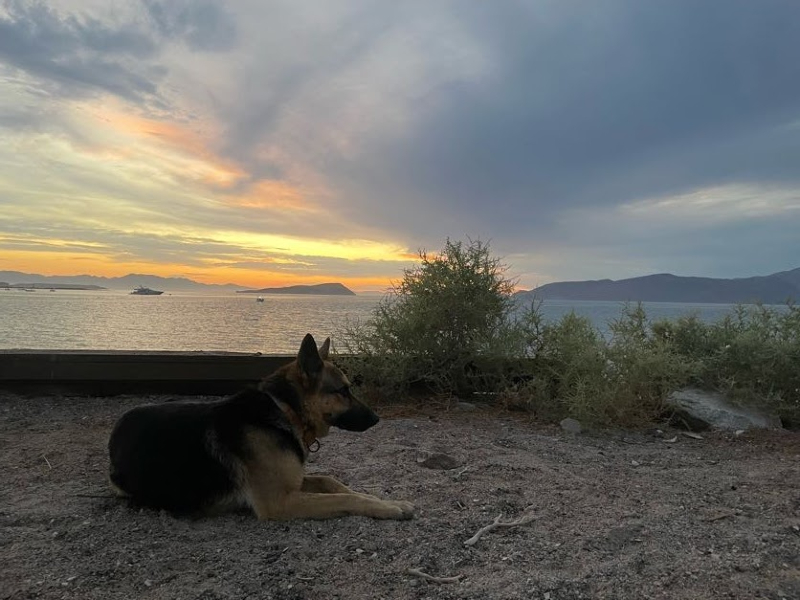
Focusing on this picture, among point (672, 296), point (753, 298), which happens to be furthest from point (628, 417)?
point (672, 296)

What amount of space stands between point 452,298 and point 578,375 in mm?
2080

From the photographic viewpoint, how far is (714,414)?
6.59 m

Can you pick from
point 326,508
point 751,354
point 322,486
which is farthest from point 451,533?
point 751,354

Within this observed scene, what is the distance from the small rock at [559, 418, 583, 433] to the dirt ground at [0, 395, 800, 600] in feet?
2.51

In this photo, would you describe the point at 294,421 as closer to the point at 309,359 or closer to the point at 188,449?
the point at 309,359

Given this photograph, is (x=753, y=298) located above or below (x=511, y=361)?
above

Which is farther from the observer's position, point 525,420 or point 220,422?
point 525,420

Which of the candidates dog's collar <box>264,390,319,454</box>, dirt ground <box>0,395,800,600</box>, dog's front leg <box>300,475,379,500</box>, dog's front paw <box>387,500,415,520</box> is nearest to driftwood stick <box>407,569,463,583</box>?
dirt ground <box>0,395,800,600</box>

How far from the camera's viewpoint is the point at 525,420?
22.4 feet

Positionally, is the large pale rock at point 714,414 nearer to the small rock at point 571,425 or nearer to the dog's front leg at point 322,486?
the small rock at point 571,425

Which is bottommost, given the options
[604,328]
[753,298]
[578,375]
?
[578,375]

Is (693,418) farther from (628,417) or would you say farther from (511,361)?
(511,361)

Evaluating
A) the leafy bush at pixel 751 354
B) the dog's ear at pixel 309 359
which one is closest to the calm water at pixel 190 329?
the leafy bush at pixel 751 354

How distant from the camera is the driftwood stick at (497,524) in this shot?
3273 mm
